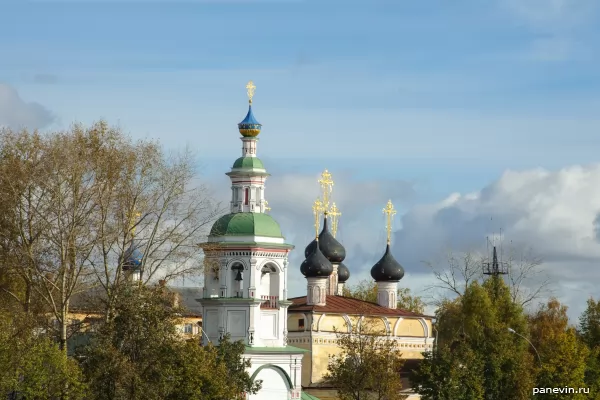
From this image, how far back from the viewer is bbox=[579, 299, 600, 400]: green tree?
73.0m

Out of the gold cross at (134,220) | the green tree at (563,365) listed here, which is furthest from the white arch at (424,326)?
the gold cross at (134,220)

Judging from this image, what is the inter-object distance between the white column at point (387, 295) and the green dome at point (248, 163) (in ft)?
69.9

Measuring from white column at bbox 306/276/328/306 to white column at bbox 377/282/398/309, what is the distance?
19.2ft

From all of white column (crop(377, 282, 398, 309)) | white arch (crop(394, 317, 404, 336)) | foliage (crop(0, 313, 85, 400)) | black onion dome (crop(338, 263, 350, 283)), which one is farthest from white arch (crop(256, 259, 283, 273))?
black onion dome (crop(338, 263, 350, 283))

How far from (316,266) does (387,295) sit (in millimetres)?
6890

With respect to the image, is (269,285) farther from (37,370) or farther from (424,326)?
(424,326)

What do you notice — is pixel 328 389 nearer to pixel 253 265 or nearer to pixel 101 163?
pixel 253 265

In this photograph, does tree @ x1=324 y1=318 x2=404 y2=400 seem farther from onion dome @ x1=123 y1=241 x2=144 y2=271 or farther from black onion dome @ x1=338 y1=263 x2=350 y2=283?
black onion dome @ x1=338 y1=263 x2=350 y2=283

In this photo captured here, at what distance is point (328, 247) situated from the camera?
89.1m

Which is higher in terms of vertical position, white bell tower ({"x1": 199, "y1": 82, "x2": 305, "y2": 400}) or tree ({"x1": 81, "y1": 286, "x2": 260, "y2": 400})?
white bell tower ({"x1": 199, "y1": 82, "x2": 305, "y2": 400})

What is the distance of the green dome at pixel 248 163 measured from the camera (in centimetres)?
6831

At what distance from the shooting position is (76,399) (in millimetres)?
53438

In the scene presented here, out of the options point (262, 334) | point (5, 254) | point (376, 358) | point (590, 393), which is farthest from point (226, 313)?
point (590, 393)

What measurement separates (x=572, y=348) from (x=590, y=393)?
9.36 ft
